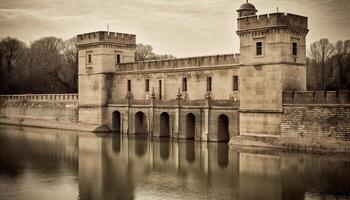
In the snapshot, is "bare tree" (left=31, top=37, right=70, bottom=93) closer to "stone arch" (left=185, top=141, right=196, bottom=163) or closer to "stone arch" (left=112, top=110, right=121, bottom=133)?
"stone arch" (left=112, top=110, right=121, bottom=133)

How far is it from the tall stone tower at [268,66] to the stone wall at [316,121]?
23.9 inches

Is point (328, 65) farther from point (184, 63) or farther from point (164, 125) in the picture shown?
point (164, 125)

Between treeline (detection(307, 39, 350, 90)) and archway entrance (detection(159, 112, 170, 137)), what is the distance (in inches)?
766

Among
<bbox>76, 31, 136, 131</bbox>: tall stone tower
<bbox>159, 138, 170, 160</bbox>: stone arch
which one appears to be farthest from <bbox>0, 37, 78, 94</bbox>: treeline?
<bbox>159, 138, 170, 160</bbox>: stone arch

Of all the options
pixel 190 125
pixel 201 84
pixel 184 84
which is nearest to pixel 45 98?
pixel 184 84

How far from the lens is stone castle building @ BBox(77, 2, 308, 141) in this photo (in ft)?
84.1

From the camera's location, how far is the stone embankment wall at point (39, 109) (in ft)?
133

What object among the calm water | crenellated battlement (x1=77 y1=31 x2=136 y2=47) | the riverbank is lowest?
the calm water

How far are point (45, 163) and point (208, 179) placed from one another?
26.9ft

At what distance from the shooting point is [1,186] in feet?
55.4

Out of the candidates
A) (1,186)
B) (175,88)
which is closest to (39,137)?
(175,88)

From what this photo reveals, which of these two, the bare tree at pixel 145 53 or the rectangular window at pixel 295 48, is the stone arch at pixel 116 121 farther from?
the bare tree at pixel 145 53

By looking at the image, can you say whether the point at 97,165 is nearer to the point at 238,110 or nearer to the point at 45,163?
the point at 45,163

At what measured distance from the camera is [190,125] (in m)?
31.5
